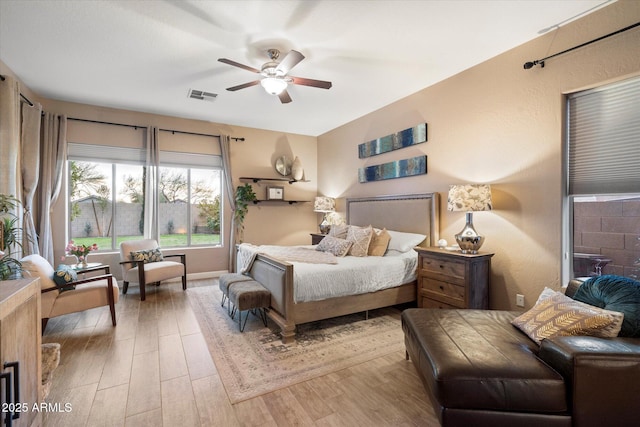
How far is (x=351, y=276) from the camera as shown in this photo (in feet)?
10.3

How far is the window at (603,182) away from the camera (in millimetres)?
2303

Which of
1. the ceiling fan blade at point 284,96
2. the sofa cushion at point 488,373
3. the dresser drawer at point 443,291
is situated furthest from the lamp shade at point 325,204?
the sofa cushion at point 488,373

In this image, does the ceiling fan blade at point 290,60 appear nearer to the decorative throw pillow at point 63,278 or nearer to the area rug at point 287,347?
the area rug at point 287,347

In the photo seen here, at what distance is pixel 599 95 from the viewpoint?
2451 mm

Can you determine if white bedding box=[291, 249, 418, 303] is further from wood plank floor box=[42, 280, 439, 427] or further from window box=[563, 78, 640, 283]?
window box=[563, 78, 640, 283]

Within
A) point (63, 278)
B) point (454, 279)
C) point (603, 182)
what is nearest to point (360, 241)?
point (454, 279)

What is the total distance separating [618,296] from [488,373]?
102cm

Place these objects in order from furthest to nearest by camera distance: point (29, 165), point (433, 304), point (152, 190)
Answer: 1. point (152, 190)
2. point (29, 165)
3. point (433, 304)

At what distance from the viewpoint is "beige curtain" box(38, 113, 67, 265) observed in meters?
4.12

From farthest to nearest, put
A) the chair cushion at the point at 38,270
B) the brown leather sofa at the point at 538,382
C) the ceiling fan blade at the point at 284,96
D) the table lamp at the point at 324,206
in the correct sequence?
the table lamp at the point at 324,206, the ceiling fan blade at the point at 284,96, the chair cushion at the point at 38,270, the brown leather sofa at the point at 538,382

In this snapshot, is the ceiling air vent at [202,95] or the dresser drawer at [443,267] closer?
the dresser drawer at [443,267]

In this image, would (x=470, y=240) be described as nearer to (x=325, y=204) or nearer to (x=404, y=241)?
(x=404, y=241)

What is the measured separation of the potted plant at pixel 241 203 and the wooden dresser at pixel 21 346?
13.3 feet

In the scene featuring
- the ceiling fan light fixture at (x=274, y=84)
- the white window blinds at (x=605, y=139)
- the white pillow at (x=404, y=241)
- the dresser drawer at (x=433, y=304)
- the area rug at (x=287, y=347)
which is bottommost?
the area rug at (x=287, y=347)
